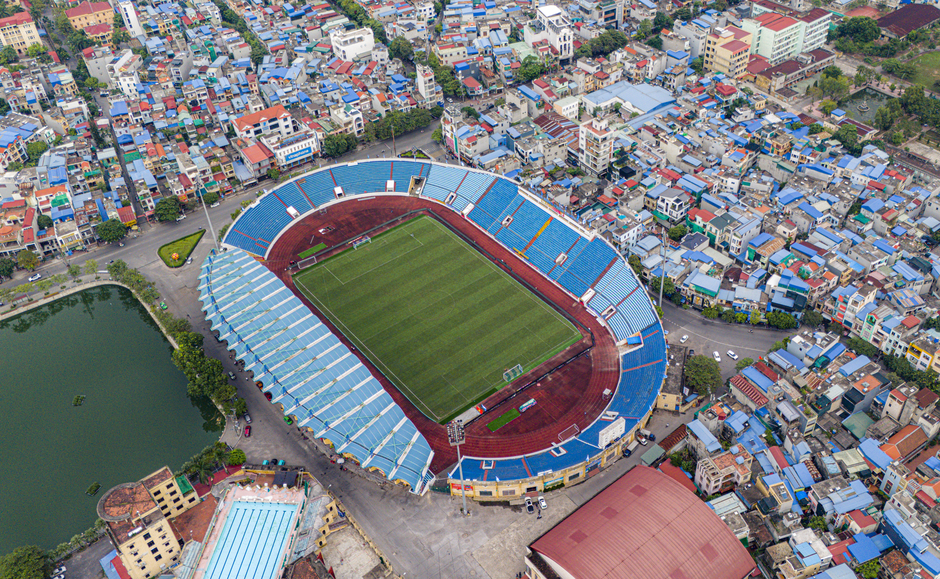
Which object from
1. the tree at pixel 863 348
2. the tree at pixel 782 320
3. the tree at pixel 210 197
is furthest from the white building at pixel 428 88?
the tree at pixel 863 348

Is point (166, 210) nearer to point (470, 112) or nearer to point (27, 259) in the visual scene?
point (27, 259)

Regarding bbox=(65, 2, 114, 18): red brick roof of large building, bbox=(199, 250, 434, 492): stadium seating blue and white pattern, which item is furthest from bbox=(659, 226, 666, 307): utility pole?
bbox=(65, 2, 114, 18): red brick roof of large building

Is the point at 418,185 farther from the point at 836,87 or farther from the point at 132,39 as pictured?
the point at 132,39

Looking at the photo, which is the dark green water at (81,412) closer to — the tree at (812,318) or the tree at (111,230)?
the tree at (111,230)

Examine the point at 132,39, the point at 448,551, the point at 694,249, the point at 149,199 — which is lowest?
the point at 448,551

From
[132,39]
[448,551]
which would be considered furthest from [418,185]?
[132,39]

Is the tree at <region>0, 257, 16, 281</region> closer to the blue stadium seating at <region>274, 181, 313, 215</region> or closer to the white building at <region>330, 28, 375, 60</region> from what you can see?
the blue stadium seating at <region>274, 181, 313, 215</region>
